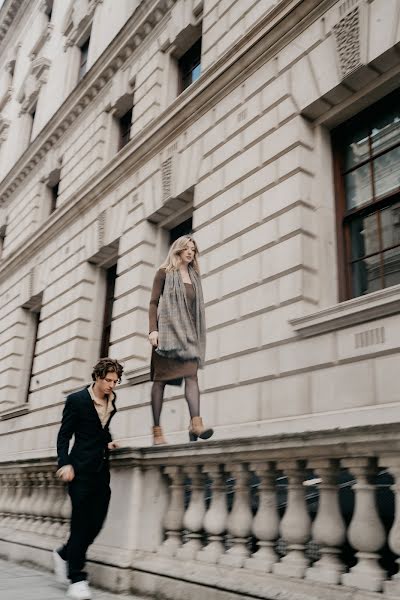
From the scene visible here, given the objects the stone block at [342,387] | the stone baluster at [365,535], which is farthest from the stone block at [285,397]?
the stone baluster at [365,535]

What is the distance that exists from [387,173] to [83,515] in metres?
5.92

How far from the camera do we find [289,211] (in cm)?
799

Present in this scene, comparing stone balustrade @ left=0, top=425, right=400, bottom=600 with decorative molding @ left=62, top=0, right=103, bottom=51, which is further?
decorative molding @ left=62, top=0, right=103, bottom=51

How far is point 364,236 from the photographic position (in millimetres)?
7777

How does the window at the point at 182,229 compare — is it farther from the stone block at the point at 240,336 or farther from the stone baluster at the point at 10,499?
the stone baluster at the point at 10,499

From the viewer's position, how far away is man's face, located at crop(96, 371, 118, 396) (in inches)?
183

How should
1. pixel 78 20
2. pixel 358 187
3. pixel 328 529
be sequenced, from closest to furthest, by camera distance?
pixel 328 529 < pixel 358 187 < pixel 78 20

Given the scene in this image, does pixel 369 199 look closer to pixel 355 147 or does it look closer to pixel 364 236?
pixel 364 236

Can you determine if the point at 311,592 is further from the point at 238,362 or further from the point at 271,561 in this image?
the point at 238,362

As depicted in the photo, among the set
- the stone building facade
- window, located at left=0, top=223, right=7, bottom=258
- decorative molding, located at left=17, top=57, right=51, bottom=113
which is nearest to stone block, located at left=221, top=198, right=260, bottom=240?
the stone building facade

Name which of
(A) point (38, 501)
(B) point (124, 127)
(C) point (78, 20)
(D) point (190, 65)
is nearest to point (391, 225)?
(A) point (38, 501)

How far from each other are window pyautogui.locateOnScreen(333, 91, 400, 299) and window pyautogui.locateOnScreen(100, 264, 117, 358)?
704 cm

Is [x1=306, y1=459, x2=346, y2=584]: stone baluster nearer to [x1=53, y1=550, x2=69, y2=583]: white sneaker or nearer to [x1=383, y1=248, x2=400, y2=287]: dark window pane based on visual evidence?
[x1=53, y1=550, x2=69, y2=583]: white sneaker

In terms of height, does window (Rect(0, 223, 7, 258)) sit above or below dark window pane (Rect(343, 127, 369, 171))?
above
